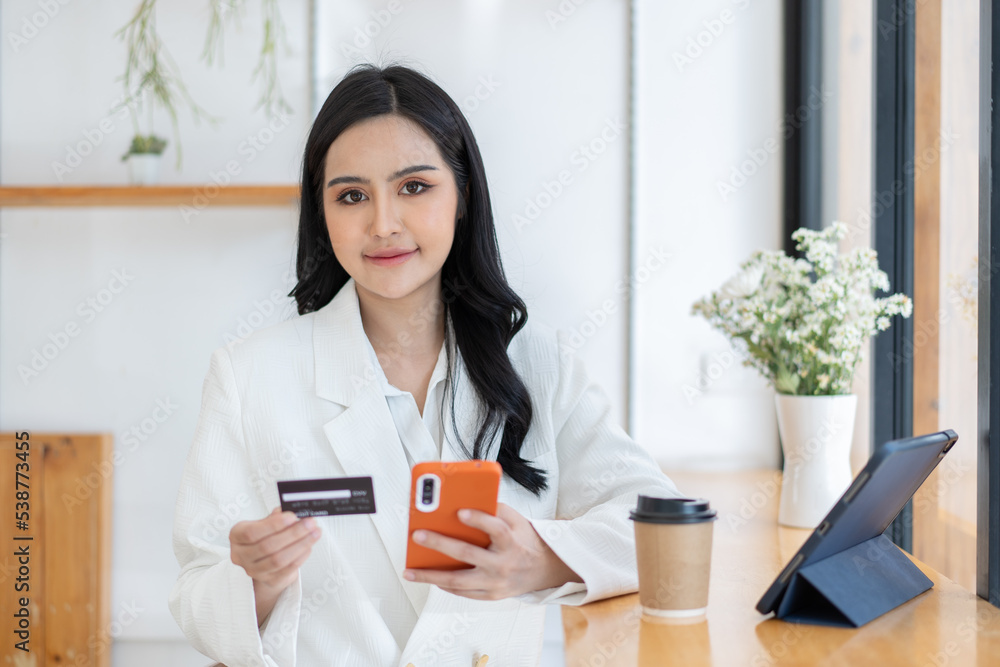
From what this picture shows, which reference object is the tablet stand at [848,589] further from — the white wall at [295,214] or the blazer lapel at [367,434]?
the white wall at [295,214]

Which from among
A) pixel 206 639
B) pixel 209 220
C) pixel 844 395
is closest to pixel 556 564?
pixel 206 639

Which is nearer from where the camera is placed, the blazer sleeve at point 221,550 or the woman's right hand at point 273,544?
the woman's right hand at point 273,544

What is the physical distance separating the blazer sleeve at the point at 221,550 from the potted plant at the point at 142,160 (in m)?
0.96

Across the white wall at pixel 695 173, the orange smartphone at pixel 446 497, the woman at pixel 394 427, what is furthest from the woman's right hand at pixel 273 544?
the white wall at pixel 695 173

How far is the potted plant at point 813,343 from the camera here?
5.32ft

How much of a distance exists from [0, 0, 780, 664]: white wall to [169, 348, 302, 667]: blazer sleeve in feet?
3.17

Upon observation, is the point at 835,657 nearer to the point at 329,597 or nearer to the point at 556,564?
the point at 556,564

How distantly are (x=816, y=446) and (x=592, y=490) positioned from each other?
1.71 feet

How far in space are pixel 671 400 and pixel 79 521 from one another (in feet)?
5.35

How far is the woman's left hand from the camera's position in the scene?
3.51ft

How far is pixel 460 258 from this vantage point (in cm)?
155

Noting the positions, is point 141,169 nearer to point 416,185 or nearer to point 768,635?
point 416,185

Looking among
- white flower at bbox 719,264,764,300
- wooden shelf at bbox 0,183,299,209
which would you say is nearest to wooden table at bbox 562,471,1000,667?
white flower at bbox 719,264,764,300

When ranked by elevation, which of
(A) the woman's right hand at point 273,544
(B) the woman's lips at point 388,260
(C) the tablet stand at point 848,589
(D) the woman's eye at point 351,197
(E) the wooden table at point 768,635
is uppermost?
(D) the woman's eye at point 351,197
